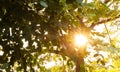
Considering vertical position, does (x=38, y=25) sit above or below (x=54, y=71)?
below

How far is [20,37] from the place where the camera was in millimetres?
5168

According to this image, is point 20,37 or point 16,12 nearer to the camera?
point 16,12

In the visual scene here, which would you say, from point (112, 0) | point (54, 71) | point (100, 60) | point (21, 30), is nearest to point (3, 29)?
point (21, 30)

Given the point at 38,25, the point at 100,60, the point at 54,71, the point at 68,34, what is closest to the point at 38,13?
the point at 38,25

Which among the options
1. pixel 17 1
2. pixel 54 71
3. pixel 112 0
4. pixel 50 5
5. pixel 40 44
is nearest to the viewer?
pixel 50 5

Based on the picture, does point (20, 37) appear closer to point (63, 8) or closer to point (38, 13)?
point (38, 13)

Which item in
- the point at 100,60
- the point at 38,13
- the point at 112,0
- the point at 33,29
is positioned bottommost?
the point at 100,60

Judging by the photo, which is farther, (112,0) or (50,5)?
(112,0)

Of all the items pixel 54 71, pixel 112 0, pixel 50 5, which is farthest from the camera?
pixel 54 71

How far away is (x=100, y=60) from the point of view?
504cm

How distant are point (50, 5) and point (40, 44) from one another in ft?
4.35

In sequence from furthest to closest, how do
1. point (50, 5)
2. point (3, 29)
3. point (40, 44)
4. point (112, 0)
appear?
point (112, 0), point (40, 44), point (3, 29), point (50, 5)

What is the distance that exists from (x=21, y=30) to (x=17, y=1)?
0.58 m

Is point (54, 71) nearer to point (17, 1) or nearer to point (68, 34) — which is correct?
point (68, 34)
